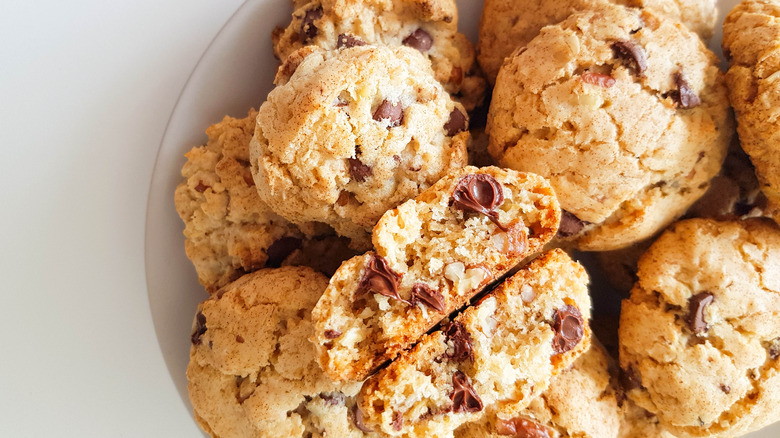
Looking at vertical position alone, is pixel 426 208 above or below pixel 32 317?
above

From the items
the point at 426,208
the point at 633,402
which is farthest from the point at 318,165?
the point at 633,402

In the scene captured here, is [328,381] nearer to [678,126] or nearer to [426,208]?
[426,208]

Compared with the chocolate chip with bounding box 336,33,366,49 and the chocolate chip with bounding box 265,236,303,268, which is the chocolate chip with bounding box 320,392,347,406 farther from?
the chocolate chip with bounding box 336,33,366,49

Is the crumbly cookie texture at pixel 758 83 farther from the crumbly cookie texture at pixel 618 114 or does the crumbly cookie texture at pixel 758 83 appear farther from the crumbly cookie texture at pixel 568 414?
the crumbly cookie texture at pixel 568 414

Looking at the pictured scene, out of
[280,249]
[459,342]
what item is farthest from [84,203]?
[459,342]

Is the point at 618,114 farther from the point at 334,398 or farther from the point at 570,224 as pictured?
the point at 334,398
